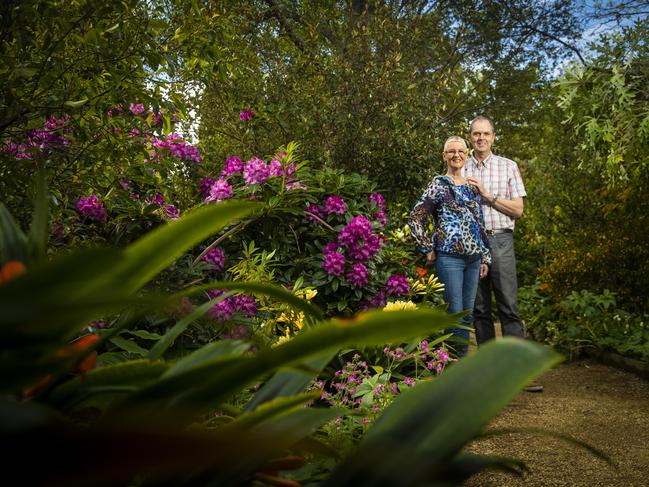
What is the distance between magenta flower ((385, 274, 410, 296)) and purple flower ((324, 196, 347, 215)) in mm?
547

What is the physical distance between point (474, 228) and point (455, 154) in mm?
563

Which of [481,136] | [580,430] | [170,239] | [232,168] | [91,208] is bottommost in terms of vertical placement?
[580,430]

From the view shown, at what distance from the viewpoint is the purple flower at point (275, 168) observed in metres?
3.73

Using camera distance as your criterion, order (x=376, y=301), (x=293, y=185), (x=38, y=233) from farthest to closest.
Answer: (x=376, y=301) → (x=293, y=185) → (x=38, y=233)

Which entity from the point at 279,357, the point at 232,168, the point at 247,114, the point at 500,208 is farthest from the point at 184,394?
the point at 247,114

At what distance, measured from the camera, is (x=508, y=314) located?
5199 mm

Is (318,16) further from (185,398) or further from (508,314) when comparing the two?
(185,398)

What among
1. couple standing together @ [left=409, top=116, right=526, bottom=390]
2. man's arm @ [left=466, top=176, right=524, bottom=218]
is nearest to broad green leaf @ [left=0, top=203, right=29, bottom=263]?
couple standing together @ [left=409, top=116, right=526, bottom=390]

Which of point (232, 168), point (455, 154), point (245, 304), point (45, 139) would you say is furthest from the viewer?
point (455, 154)

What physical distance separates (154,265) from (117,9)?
1.86 metres

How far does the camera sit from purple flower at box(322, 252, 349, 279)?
3828mm

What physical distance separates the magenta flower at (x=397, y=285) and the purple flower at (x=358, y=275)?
0.23 m

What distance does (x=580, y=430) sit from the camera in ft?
12.9

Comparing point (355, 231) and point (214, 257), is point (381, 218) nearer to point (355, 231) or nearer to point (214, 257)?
point (355, 231)
